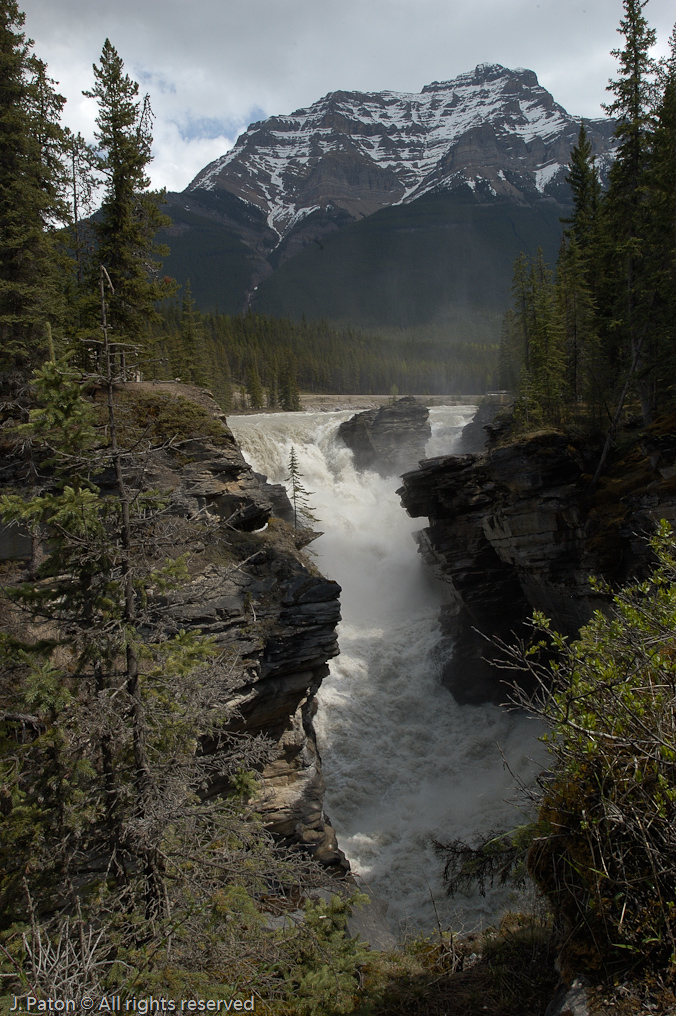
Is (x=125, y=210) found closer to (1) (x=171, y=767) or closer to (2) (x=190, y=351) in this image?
(1) (x=171, y=767)

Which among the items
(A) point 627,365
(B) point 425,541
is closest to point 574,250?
(A) point 627,365

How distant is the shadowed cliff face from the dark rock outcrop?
1984cm

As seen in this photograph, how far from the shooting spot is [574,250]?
1136 inches

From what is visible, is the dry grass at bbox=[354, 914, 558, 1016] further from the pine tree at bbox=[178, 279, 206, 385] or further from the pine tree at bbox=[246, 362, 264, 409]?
the pine tree at bbox=[246, 362, 264, 409]

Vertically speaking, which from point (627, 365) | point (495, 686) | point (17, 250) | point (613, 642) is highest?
point (17, 250)

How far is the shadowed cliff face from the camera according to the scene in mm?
18906

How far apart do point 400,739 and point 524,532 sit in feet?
32.4

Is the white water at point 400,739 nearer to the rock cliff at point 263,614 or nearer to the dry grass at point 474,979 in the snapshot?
the dry grass at point 474,979

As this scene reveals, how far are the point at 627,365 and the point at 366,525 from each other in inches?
755

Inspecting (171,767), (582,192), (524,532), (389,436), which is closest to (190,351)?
(389,436)

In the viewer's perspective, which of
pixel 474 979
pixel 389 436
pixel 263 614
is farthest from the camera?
pixel 389 436

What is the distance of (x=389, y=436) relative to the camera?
48531 millimetres

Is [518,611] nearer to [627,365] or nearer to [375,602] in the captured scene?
[375,602]

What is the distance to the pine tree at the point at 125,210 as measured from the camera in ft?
58.8
